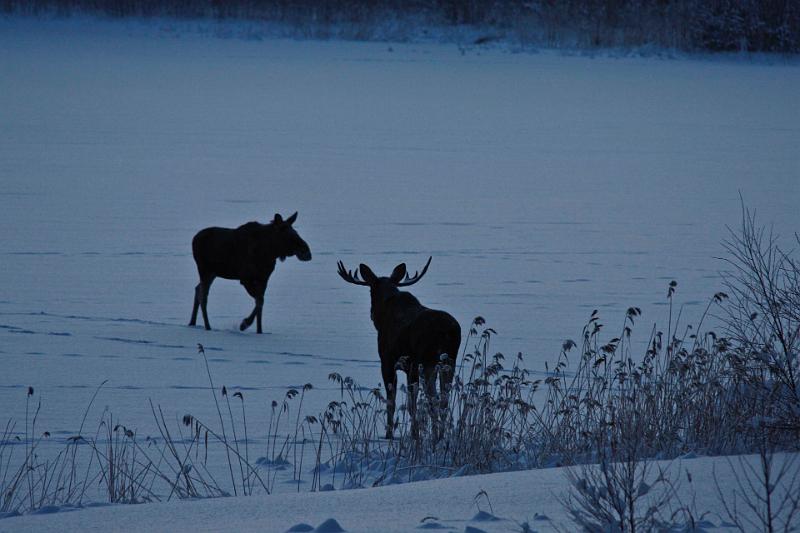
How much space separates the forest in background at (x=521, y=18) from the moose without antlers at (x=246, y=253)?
3265cm

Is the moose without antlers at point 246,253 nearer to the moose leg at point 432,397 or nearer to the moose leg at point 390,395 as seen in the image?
the moose leg at point 390,395

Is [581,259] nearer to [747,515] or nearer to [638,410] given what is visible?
A: [638,410]

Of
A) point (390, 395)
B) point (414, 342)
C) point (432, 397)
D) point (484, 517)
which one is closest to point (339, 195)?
point (414, 342)

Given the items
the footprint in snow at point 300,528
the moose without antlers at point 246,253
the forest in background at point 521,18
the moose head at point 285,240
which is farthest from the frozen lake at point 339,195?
the footprint in snow at point 300,528

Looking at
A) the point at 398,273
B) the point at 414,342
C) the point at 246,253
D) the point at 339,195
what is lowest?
the point at 339,195

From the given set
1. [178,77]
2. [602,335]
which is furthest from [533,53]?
[602,335]

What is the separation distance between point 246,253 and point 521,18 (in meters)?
38.6

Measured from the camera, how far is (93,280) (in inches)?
564

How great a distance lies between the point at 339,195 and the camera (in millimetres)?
20562

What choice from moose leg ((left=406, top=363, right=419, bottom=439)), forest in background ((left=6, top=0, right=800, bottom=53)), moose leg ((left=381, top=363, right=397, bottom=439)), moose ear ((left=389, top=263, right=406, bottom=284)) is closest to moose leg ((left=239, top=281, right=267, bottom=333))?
moose ear ((left=389, top=263, right=406, bottom=284))

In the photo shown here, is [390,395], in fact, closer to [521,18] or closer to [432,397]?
[432,397]

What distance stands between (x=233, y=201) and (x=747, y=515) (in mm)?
15023

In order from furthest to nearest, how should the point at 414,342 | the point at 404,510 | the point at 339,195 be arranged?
1. the point at 339,195
2. the point at 414,342
3. the point at 404,510

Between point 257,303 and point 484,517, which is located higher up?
point 484,517
